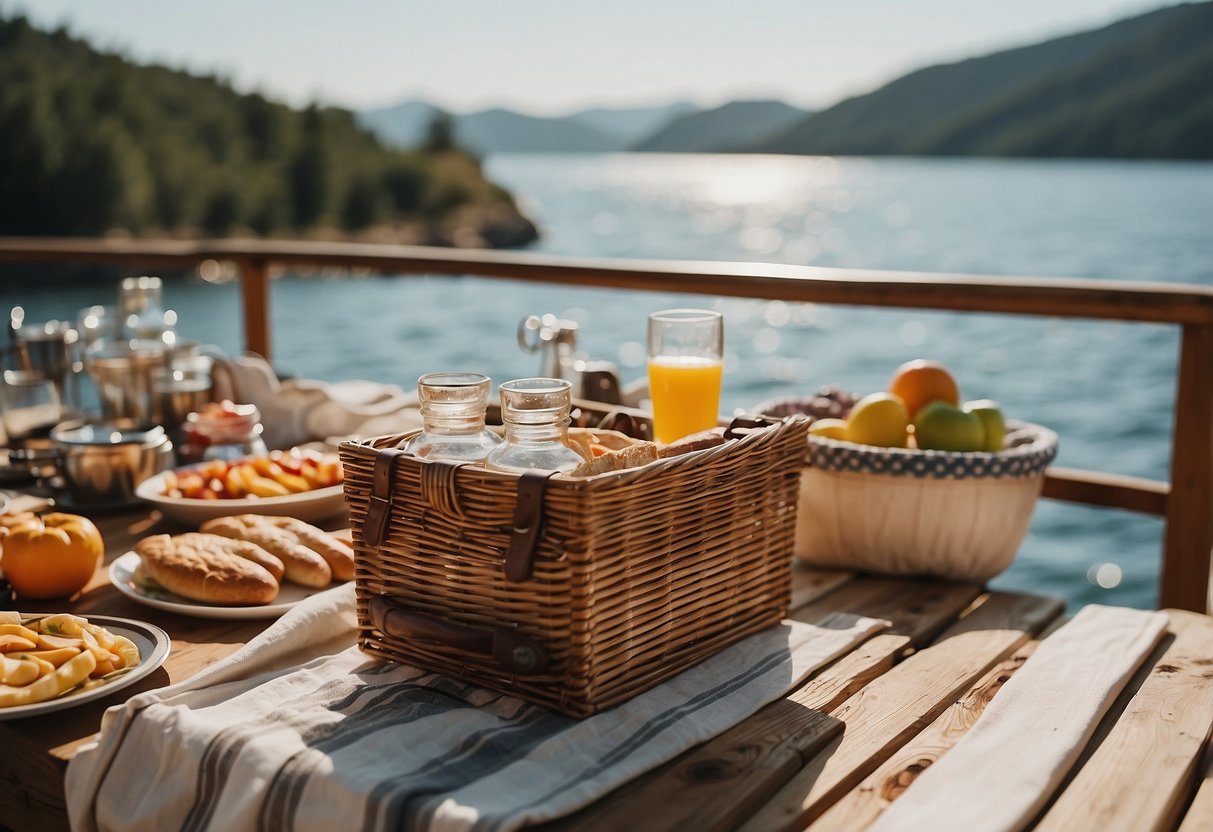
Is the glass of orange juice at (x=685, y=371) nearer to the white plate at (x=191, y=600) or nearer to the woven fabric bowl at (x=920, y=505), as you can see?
the woven fabric bowl at (x=920, y=505)

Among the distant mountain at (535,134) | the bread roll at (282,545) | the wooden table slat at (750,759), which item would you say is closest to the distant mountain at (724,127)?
the distant mountain at (535,134)

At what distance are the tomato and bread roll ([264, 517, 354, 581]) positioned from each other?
0.22m

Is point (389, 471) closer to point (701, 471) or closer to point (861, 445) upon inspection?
point (701, 471)

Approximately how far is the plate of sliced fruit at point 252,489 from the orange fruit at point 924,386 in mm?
801

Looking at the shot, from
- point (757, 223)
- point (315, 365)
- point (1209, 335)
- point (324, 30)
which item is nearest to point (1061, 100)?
point (757, 223)

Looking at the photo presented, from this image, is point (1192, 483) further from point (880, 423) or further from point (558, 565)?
point (558, 565)

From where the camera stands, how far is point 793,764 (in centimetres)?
96

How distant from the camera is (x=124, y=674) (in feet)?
3.51

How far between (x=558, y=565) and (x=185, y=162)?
116 feet

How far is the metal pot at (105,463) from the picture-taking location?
1.64 metres

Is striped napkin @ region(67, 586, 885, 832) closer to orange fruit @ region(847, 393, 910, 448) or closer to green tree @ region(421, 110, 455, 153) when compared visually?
orange fruit @ region(847, 393, 910, 448)

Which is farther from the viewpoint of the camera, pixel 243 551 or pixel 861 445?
pixel 861 445

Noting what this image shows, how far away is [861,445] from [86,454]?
3.55 feet

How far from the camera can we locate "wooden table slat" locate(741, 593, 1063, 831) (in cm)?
91
